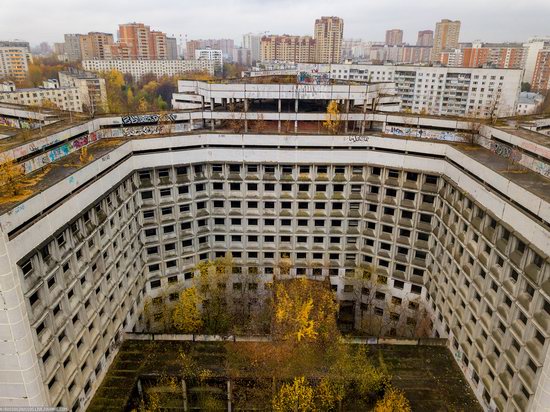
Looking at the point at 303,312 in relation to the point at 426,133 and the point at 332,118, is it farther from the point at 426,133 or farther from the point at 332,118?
the point at 426,133

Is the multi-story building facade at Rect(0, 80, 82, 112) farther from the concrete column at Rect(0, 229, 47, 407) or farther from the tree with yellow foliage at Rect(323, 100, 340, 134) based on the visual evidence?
the concrete column at Rect(0, 229, 47, 407)

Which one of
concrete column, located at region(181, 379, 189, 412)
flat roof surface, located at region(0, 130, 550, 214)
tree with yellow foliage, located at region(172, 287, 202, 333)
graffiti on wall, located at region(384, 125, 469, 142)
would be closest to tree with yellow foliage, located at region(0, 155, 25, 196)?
flat roof surface, located at region(0, 130, 550, 214)

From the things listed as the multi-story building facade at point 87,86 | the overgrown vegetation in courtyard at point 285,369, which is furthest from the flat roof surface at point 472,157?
the multi-story building facade at point 87,86

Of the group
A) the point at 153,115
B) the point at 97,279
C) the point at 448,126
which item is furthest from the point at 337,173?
the point at 97,279

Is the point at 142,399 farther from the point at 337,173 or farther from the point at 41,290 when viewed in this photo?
the point at 337,173

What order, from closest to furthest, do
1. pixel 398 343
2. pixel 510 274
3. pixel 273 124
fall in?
1. pixel 510 274
2. pixel 398 343
3. pixel 273 124

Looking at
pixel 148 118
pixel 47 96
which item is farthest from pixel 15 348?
pixel 47 96
